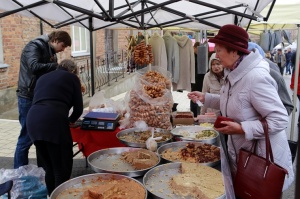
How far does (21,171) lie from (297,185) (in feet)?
11.9

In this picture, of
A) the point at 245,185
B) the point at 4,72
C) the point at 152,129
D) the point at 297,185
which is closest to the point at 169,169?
the point at 245,185

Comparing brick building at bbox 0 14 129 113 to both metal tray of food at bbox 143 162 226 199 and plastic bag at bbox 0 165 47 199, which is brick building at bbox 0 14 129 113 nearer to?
plastic bag at bbox 0 165 47 199

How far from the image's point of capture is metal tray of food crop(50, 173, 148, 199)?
195cm

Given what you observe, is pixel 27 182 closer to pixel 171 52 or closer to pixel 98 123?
pixel 98 123

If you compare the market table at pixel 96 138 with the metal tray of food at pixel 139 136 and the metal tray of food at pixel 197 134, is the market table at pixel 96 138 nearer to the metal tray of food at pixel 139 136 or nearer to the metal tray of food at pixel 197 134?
the metal tray of food at pixel 139 136

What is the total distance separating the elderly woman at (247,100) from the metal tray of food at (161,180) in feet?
1.38

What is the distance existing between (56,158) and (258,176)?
1981 millimetres

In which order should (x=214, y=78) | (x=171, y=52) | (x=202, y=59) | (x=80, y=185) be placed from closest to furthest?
1. (x=80, y=185)
2. (x=214, y=78)
3. (x=171, y=52)
4. (x=202, y=59)

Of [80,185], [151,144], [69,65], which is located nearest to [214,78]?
[151,144]

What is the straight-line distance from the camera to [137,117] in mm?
3549

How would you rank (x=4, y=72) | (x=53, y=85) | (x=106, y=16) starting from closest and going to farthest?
(x=53, y=85), (x=106, y=16), (x=4, y=72)

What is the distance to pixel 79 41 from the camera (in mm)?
11656

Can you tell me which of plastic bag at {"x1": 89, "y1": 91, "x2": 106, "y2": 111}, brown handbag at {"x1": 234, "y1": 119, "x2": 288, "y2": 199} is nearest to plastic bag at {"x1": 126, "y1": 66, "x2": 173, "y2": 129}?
plastic bag at {"x1": 89, "y1": 91, "x2": 106, "y2": 111}

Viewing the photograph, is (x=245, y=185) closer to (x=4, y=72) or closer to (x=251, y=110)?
(x=251, y=110)
